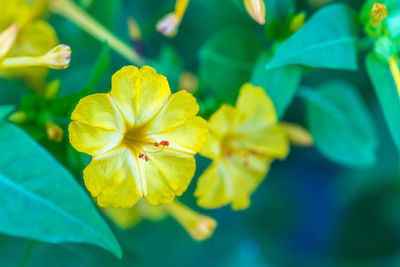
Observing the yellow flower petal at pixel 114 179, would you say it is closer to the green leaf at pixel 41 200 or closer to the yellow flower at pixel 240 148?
the green leaf at pixel 41 200

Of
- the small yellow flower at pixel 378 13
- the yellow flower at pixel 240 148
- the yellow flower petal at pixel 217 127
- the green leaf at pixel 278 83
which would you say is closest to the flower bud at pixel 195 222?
the yellow flower at pixel 240 148

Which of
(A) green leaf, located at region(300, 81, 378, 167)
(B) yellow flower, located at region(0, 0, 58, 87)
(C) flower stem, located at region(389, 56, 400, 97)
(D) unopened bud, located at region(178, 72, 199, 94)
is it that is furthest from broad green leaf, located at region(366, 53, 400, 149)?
(B) yellow flower, located at region(0, 0, 58, 87)

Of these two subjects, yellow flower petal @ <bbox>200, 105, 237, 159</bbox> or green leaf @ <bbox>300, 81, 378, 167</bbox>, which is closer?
yellow flower petal @ <bbox>200, 105, 237, 159</bbox>

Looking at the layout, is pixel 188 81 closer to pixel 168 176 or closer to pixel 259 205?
pixel 168 176

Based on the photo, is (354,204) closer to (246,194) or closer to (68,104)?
(246,194)

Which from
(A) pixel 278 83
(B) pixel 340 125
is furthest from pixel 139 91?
(B) pixel 340 125

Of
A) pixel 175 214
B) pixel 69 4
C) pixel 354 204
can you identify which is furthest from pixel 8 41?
pixel 354 204

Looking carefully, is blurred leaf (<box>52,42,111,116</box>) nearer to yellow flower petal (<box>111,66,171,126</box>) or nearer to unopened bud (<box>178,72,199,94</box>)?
yellow flower petal (<box>111,66,171,126</box>)
